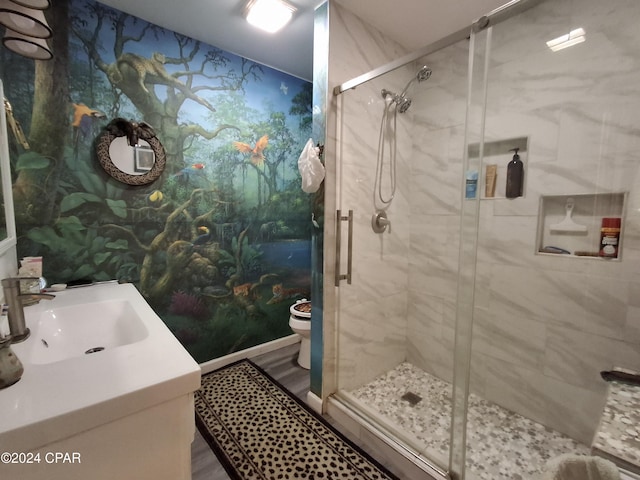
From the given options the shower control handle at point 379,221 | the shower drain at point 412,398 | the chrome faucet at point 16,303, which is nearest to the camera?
the chrome faucet at point 16,303

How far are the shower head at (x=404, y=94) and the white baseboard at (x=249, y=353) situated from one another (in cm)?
234

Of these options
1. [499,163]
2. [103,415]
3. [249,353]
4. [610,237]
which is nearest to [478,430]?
[610,237]

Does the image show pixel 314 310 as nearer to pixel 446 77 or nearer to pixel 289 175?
pixel 289 175

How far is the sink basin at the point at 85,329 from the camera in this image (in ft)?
3.68

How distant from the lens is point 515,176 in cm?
176

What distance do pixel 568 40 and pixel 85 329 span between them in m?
2.95

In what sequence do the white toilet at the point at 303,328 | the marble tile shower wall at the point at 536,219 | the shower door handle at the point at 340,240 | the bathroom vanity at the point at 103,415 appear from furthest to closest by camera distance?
the white toilet at the point at 303,328 → the shower door handle at the point at 340,240 → the marble tile shower wall at the point at 536,219 → the bathroom vanity at the point at 103,415

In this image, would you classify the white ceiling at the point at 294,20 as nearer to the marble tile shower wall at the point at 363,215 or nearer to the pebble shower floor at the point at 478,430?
the marble tile shower wall at the point at 363,215

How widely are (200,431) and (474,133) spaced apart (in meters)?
2.35

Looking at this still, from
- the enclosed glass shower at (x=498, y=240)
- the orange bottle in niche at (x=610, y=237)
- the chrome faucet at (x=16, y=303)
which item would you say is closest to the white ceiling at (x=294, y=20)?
the enclosed glass shower at (x=498, y=240)

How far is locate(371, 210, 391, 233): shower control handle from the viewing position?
6.75 feet

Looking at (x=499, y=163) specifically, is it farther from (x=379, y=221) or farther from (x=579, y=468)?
(x=579, y=468)

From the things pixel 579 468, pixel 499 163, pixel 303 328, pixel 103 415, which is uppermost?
pixel 499 163

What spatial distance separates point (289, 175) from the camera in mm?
2693
